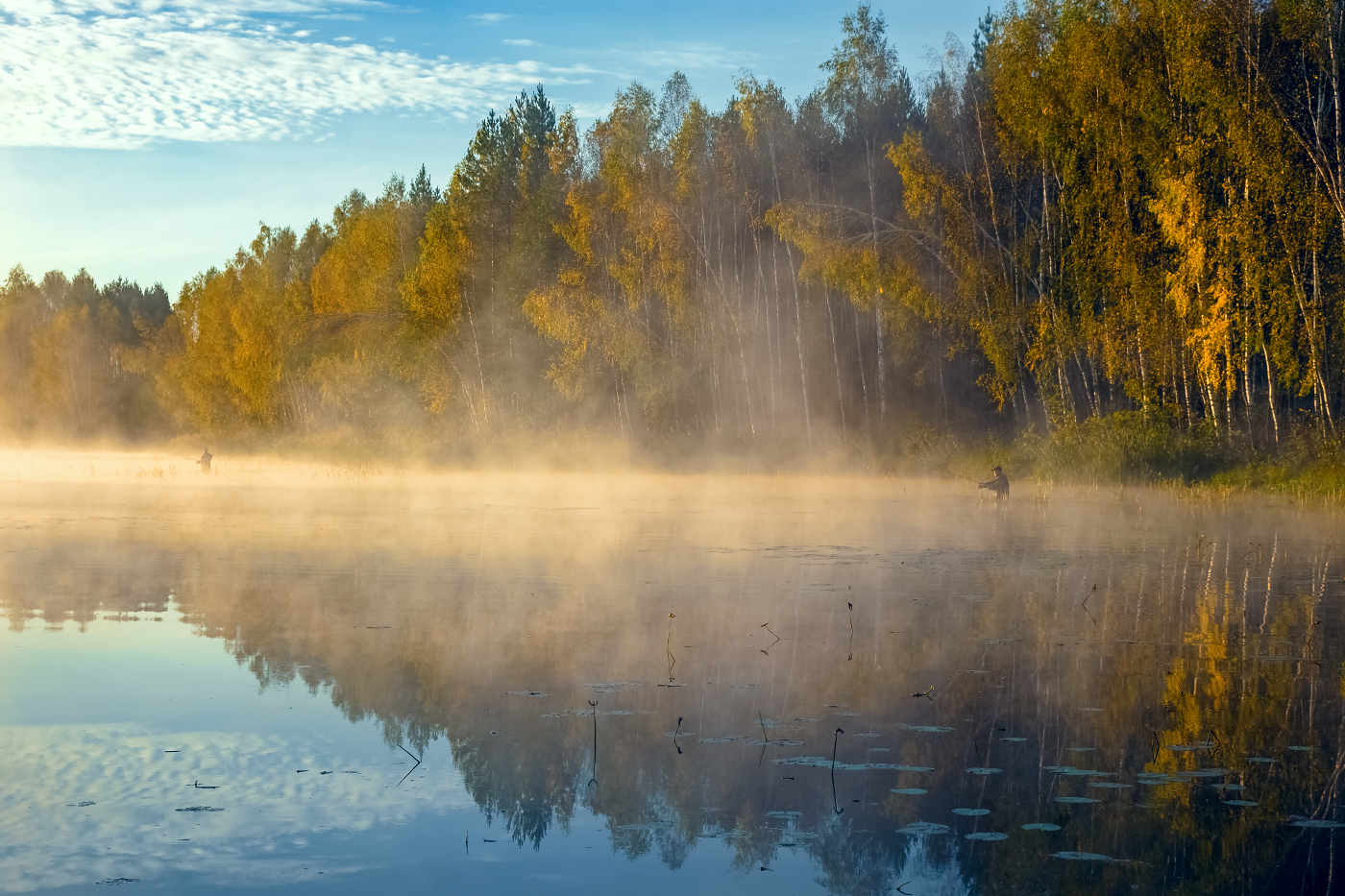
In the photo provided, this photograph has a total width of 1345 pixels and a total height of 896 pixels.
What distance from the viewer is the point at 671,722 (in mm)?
6570

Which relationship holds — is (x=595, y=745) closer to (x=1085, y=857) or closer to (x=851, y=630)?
(x=1085, y=857)

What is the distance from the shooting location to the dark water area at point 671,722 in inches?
183

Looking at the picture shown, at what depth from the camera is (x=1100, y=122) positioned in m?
26.7

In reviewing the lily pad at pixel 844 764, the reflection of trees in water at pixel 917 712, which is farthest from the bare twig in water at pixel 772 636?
the lily pad at pixel 844 764

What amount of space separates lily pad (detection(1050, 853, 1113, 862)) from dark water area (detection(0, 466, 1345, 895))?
30 millimetres

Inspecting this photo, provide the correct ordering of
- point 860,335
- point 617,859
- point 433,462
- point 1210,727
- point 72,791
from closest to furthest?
Result: point 617,859
point 72,791
point 1210,727
point 860,335
point 433,462

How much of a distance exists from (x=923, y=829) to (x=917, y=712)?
77.1 inches

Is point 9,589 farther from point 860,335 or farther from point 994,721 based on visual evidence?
point 860,335

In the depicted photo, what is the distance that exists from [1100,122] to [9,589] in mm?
23087

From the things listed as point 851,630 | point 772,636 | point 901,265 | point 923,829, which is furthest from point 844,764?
Answer: point 901,265

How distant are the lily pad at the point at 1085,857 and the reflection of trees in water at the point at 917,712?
6 centimetres

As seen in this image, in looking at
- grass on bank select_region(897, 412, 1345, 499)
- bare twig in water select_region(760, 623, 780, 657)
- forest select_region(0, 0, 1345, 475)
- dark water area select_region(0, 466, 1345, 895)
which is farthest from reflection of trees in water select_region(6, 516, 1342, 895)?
forest select_region(0, 0, 1345, 475)

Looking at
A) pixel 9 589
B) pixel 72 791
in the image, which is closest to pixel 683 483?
pixel 9 589

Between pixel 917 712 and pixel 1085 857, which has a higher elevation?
pixel 917 712
